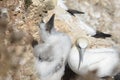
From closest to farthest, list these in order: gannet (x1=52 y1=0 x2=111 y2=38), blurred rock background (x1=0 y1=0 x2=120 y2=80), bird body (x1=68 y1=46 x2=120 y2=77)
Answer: blurred rock background (x1=0 y1=0 x2=120 y2=80), bird body (x1=68 y1=46 x2=120 y2=77), gannet (x1=52 y1=0 x2=111 y2=38)

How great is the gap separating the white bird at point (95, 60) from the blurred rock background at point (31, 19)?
425 mm

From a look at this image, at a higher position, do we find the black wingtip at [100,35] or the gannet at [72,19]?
the gannet at [72,19]

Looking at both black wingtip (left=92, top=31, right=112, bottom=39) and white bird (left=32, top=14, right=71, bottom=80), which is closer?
white bird (left=32, top=14, right=71, bottom=80)

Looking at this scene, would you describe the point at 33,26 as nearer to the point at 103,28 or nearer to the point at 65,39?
the point at 65,39

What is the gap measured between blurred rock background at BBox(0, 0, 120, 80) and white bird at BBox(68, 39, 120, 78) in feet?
1.39

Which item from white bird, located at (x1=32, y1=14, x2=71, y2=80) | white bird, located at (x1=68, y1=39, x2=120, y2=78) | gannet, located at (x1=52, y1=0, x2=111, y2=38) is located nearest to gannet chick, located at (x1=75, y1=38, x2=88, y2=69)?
white bird, located at (x1=68, y1=39, x2=120, y2=78)

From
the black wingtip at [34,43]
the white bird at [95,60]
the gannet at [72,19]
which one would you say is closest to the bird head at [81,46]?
the white bird at [95,60]

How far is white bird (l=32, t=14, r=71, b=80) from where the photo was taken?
3.50 metres

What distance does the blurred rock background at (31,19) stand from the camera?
3427mm

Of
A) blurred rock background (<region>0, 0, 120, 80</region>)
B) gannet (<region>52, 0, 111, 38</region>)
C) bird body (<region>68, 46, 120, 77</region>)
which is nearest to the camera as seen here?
blurred rock background (<region>0, 0, 120, 80</region>)

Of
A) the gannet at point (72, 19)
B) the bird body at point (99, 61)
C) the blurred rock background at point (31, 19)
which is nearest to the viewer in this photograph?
the blurred rock background at point (31, 19)

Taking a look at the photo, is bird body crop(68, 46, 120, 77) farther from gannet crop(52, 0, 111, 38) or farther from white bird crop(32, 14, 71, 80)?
gannet crop(52, 0, 111, 38)

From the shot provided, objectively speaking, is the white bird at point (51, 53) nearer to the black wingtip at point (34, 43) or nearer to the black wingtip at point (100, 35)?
the black wingtip at point (34, 43)

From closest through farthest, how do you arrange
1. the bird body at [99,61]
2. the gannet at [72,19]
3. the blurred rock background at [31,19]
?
the blurred rock background at [31,19] → the bird body at [99,61] → the gannet at [72,19]
